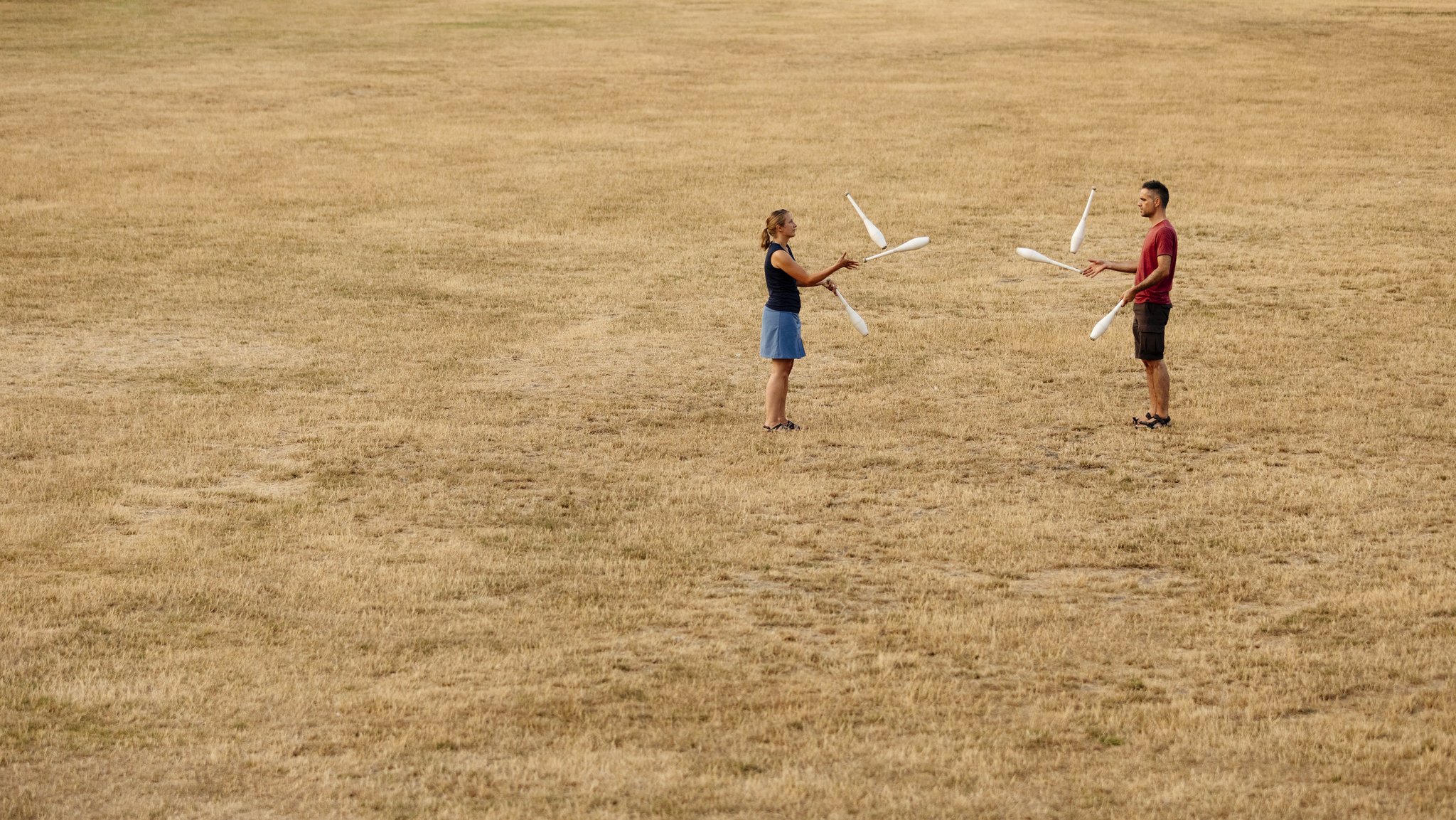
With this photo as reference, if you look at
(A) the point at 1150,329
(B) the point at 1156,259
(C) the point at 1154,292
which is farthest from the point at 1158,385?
(B) the point at 1156,259

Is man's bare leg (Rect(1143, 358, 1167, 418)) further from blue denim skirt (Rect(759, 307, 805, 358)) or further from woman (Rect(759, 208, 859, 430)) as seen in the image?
blue denim skirt (Rect(759, 307, 805, 358))

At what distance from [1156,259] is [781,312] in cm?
335

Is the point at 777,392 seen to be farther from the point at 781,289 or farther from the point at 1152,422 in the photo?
the point at 1152,422

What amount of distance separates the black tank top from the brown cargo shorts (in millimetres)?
3060

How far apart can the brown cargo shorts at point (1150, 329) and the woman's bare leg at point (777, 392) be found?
3.16m

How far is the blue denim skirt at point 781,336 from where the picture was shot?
1374 centimetres

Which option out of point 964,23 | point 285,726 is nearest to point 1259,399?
point 285,726

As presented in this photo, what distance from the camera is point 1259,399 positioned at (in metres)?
14.9

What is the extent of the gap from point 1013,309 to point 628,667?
448 inches

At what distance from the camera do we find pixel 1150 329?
44.7ft

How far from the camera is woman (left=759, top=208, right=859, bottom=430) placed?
44.0ft

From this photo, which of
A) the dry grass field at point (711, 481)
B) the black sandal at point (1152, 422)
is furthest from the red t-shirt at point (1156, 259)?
the dry grass field at point (711, 481)

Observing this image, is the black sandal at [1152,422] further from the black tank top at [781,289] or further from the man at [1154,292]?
the black tank top at [781,289]

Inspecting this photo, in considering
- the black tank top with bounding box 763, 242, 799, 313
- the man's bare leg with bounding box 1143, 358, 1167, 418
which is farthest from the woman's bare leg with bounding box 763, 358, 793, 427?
the man's bare leg with bounding box 1143, 358, 1167, 418
